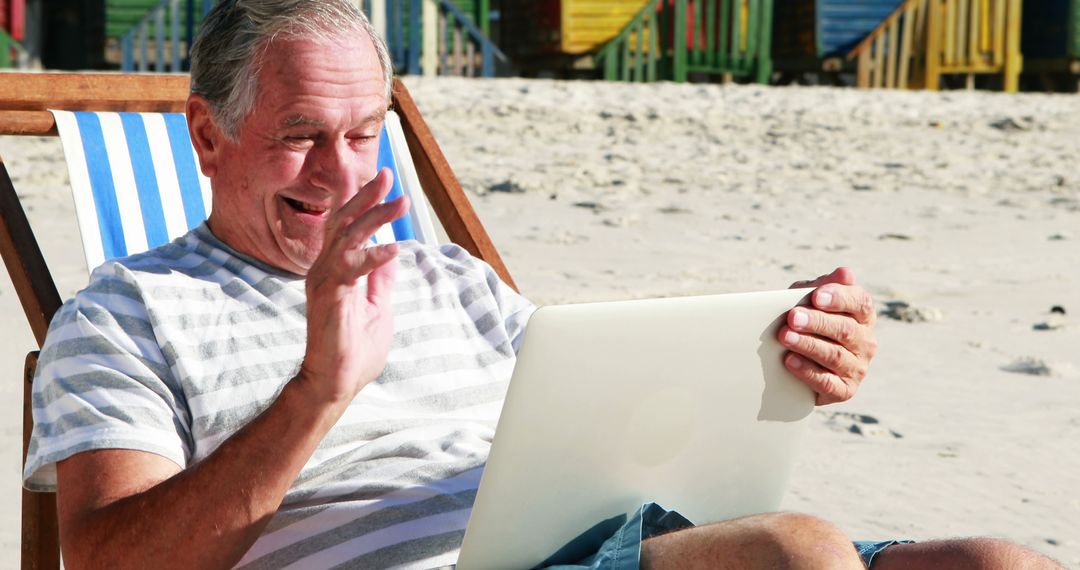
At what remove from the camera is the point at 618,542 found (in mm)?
1594

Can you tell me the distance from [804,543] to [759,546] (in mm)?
51

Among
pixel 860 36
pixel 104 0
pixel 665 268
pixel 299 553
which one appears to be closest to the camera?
pixel 299 553

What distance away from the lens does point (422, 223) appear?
9.80 feet

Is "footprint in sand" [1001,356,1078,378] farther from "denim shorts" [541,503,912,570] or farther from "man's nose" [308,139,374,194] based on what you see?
"man's nose" [308,139,374,194]

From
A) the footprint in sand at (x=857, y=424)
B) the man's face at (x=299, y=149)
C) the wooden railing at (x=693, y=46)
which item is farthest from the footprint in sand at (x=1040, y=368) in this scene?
the wooden railing at (x=693, y=46)

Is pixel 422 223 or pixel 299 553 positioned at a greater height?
pixel 422 223

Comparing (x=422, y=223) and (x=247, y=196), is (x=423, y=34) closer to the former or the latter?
(x=422, y=223)

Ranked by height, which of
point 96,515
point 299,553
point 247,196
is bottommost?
point 299,553

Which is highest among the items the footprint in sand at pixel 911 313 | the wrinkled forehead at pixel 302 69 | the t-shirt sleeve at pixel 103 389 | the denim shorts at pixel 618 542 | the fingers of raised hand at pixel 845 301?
the wrinkled forehead at pixel 302 69

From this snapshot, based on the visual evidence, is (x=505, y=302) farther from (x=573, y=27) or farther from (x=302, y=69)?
(x=573, y=27)

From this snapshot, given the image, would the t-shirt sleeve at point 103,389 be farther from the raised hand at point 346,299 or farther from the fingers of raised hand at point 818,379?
the fingers of raised hand at point 818,379

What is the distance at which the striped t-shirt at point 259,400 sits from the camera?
5.41 ft

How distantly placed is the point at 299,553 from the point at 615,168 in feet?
24.2

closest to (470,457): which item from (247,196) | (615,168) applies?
(247,196)
